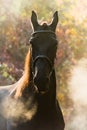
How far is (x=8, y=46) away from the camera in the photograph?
16.1m

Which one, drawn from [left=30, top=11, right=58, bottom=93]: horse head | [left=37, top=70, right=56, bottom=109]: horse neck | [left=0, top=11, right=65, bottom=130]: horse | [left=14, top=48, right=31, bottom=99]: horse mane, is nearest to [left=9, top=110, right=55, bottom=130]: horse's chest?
[left=0, top=11, right=65, bottom=130]: horse

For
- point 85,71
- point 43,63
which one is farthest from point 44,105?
point 85,71

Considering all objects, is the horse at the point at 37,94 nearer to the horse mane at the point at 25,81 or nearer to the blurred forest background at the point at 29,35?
the horse mane at the point at 25,81

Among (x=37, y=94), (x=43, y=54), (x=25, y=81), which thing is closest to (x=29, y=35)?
(x=25, y=81)

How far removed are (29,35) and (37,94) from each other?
31.1ft

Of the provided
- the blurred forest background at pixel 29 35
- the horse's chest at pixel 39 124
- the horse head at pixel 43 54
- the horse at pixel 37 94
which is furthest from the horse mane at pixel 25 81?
the blurred forest background at pixel 29 35

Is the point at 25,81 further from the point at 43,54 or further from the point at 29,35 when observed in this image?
the point at 29,35

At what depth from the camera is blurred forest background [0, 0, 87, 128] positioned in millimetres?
15594

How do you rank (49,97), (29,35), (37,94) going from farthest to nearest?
(29,35) < (49,97) < (37,94)

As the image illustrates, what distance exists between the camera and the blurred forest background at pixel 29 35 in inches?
614

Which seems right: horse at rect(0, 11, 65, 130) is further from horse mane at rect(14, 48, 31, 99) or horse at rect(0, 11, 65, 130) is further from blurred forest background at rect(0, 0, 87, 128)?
blurred forest background at rect(0, 0, 87, 128)

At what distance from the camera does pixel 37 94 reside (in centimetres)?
691

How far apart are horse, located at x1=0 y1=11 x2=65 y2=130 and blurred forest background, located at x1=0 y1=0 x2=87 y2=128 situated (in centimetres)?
679

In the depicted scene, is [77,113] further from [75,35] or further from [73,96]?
[75,35]
